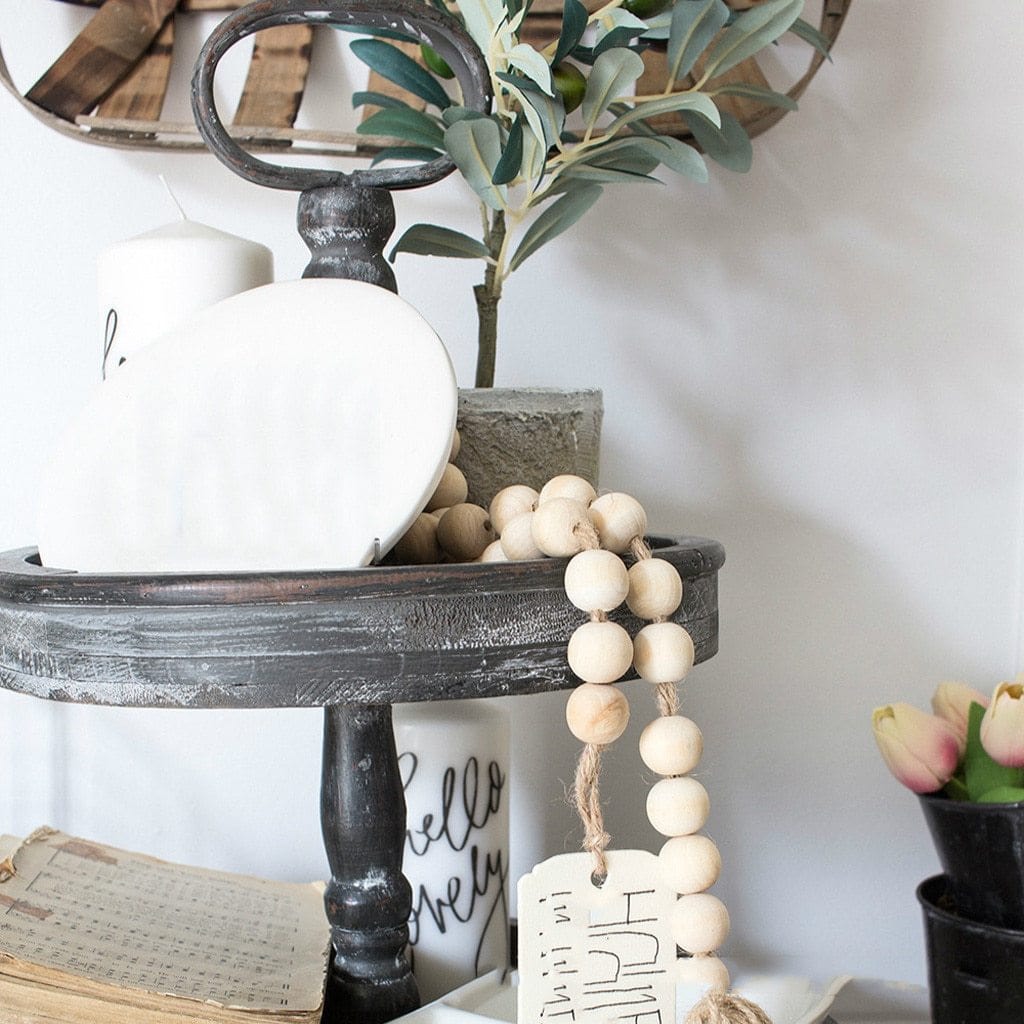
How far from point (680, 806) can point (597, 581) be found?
0.09 metres

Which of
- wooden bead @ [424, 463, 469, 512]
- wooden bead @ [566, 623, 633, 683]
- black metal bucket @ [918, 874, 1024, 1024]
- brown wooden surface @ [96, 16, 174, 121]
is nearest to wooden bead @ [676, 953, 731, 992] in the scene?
wooden bead @ [566, 623, 633, 683]

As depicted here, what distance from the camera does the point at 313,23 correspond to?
48 cm

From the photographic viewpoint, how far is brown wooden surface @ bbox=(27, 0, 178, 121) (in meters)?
0.76

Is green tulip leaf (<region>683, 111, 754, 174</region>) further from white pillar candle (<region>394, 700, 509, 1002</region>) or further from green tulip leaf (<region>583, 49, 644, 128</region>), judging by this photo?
white pillar candle (<region>394, 700, 509, 1002</region>)

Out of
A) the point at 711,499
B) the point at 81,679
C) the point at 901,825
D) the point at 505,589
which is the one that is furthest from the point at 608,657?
the point at 901,825

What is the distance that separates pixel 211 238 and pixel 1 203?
1.13ft

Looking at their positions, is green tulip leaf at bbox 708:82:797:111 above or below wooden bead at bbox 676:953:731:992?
above

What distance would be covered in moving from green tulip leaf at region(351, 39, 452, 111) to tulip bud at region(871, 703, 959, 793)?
1.54 ft

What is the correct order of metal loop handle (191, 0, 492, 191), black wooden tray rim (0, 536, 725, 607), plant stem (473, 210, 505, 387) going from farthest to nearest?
plant stem (473, 210, 505, 387) < metal loop handle (191, 0, 492, 191) < black wooden tray rim (0, 536, 725, 607)

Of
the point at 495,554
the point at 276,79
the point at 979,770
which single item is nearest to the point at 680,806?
the point at 495,554

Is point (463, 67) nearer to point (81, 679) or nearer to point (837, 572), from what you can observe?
point (81, 679)

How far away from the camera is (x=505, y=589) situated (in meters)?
0.39

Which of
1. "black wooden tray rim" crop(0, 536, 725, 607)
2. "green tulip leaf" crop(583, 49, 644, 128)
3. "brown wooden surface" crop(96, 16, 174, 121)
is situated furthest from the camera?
"brown wooden surface" crop(96, 16, 174, 121)

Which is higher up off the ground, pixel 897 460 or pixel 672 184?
pixel 672 184
